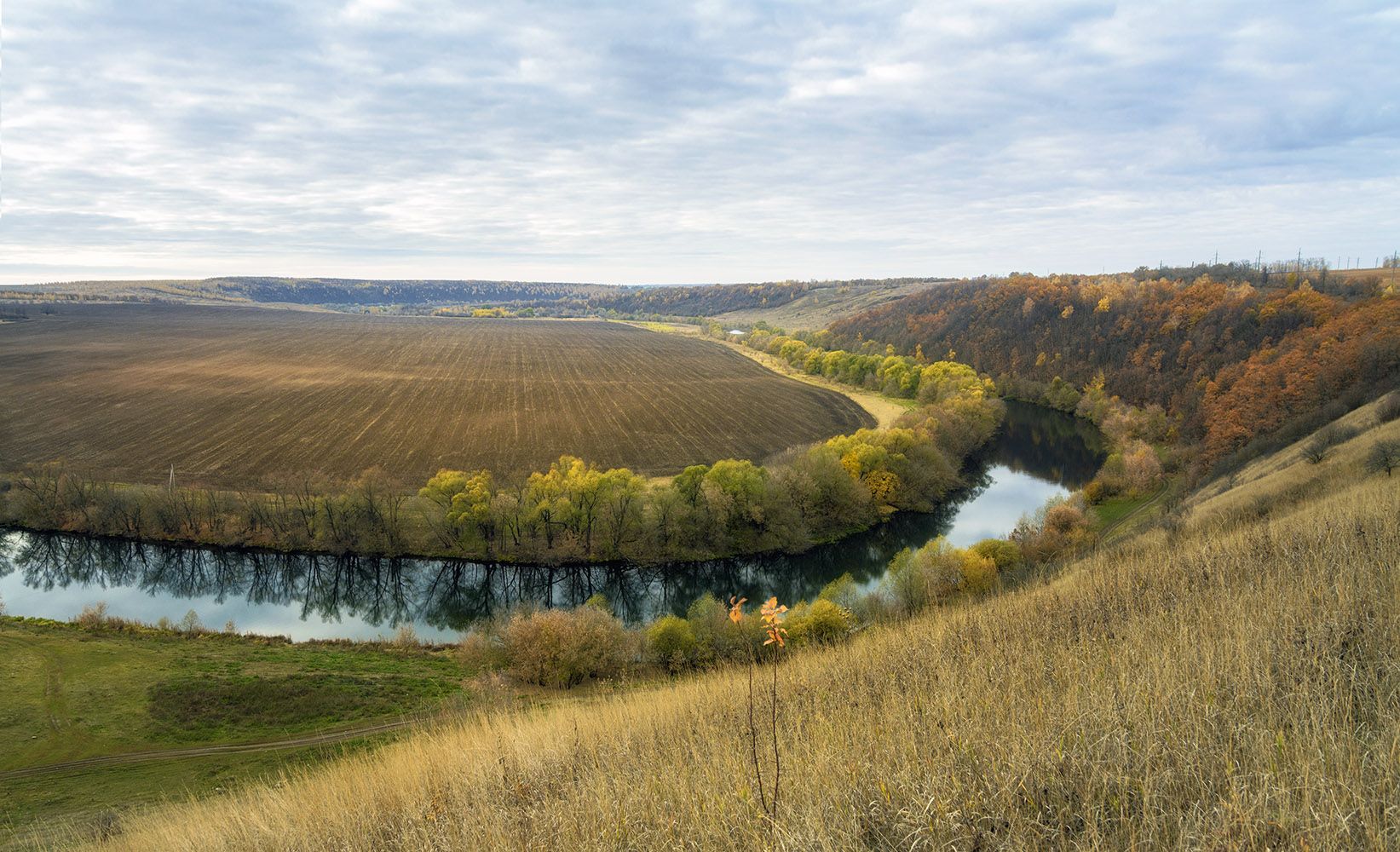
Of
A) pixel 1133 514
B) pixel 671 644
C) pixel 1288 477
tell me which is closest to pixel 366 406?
pixel 671 644

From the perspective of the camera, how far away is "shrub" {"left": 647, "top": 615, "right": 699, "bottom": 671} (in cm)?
2405

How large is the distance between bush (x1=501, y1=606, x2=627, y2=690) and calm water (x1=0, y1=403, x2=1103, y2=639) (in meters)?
8.65

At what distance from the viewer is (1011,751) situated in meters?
4.33

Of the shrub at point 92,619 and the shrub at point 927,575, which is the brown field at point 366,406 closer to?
the shrub at point 92,619

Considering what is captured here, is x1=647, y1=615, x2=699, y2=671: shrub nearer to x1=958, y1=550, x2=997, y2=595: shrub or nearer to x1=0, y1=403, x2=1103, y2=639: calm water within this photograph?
x1=0, y1=403, x2=1103, y2=639: calm water

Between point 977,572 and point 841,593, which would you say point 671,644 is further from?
point 977,572

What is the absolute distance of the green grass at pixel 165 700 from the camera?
1808 cm

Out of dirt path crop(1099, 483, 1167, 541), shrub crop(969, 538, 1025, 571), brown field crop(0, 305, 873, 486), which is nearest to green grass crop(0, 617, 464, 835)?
brown field crop(0, 305, 873, 486)

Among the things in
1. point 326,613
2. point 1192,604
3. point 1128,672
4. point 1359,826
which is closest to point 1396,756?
point 1359,826

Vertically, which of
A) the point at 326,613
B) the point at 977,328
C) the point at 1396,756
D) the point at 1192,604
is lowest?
the point at 326,613

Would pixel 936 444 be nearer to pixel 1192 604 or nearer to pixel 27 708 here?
pixel 1192 604

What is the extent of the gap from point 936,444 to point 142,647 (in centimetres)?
4865

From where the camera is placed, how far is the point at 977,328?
352 feet

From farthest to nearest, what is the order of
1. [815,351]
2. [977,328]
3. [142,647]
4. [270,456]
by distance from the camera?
[977,328], [815,351], [270,456], [142,647]
